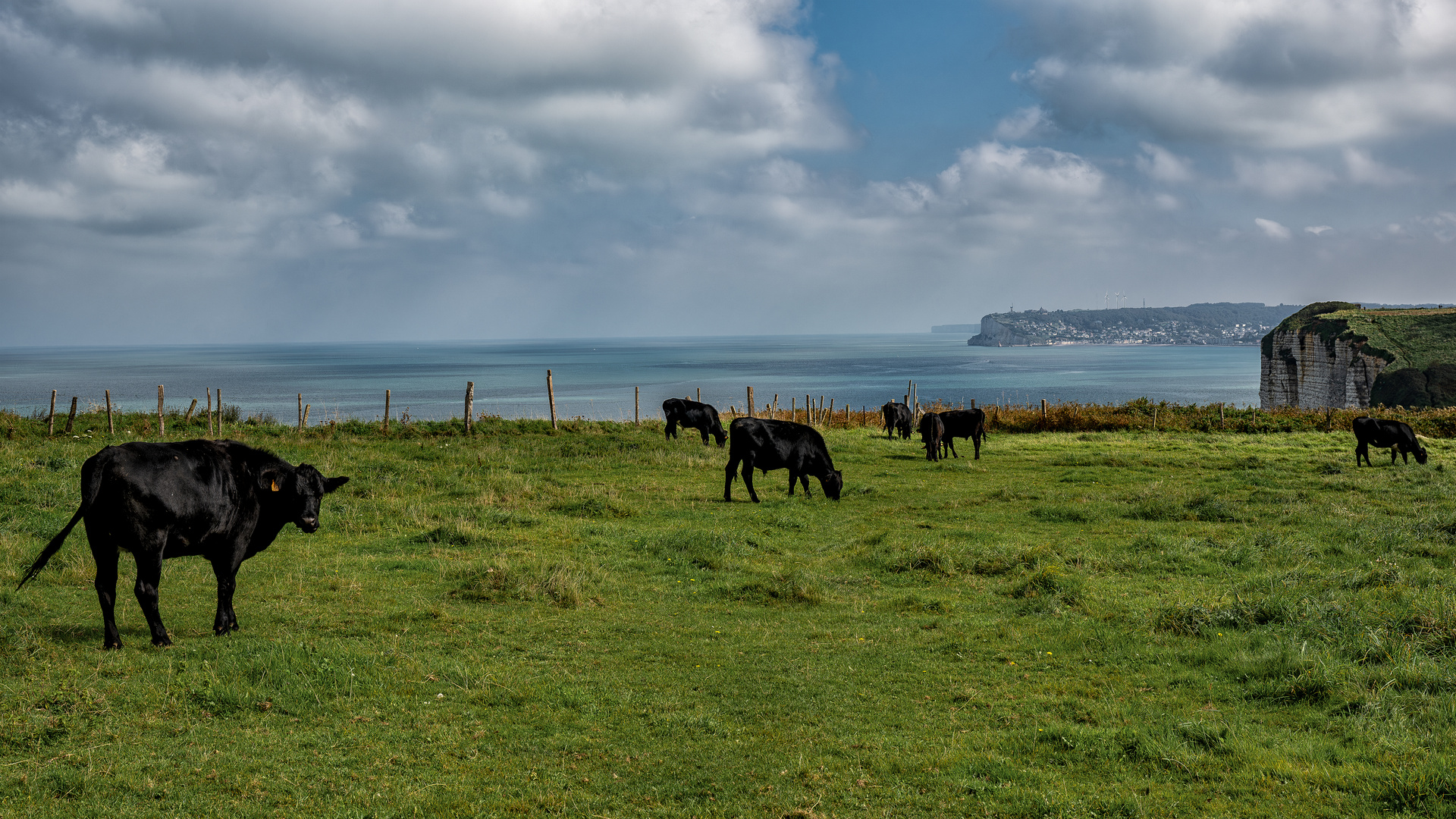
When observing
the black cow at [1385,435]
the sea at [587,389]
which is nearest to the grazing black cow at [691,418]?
the black cow at [1385,435]

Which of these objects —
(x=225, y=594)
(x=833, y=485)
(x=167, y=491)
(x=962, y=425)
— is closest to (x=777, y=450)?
(x=833, y=485)

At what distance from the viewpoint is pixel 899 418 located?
4012 centimetres

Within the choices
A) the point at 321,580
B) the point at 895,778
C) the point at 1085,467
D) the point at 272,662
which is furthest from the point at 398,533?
the point at 1085,467

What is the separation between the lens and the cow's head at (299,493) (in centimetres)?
1091

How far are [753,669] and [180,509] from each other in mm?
6227

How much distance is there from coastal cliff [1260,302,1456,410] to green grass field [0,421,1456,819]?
8626cm

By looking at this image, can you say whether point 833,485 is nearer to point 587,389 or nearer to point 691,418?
point 691,418

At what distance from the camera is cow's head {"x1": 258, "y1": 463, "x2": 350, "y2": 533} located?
10914 mm

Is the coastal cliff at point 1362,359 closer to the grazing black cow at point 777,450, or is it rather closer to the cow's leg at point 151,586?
the grazing black cow at point 777,450

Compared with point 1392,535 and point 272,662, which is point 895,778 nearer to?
point 272,662

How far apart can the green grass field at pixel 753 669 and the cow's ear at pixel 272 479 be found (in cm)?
155

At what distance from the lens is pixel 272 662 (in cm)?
859

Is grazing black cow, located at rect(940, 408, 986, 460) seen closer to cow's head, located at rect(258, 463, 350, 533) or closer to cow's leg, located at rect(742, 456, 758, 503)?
cow's leg, located at rect(742, 456, 758, 503)

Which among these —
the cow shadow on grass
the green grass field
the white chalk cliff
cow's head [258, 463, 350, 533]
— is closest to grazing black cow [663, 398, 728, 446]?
the green grass field
